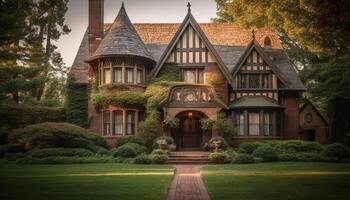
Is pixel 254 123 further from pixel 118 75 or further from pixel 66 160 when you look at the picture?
pixel 66 160

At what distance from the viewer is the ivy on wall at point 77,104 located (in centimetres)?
3594

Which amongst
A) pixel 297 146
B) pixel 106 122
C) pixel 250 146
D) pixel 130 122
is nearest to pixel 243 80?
pixel 250 146

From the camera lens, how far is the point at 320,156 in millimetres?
30188

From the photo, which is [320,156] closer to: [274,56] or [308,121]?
[274,56]

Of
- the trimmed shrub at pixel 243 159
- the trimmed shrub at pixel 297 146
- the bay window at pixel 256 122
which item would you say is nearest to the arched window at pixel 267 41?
the bay window at pixel 256 122

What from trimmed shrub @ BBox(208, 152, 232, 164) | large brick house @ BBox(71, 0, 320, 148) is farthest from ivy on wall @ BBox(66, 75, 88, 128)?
trimmed shrub @ BBox(208, 152, 232, 164)

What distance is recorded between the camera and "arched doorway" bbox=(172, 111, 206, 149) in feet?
115

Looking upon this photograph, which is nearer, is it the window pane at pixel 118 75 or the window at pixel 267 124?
the window pane at pixel 118 75

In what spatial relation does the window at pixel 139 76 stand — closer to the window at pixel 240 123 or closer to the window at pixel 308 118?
the window at pixel 240 123

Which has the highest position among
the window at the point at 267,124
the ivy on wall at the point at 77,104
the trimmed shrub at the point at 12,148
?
the ivy on wall at the point at 77,104

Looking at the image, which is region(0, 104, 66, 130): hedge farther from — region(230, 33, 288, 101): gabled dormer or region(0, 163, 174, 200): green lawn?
region(0, 163, 174, 200): green lawn

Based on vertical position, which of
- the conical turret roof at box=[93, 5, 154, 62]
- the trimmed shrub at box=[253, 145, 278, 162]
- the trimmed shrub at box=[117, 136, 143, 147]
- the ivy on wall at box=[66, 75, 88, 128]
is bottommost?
the trimmed shrub at box=[253, 145, 278, 162]

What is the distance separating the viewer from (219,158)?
2858cm

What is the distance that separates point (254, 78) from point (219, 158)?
10561 mm
